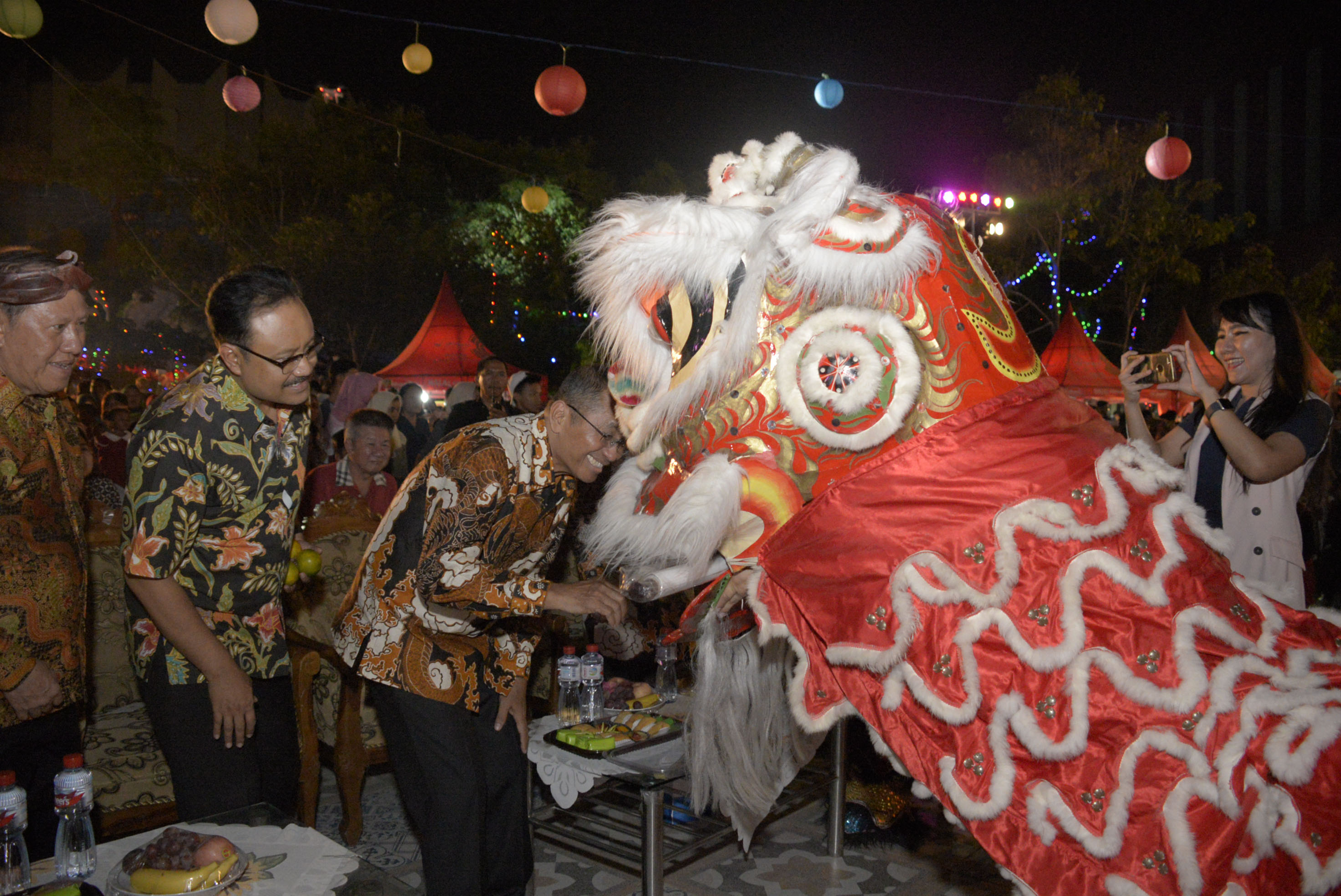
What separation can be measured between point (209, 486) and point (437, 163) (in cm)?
1764

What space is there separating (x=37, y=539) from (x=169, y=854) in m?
0.71

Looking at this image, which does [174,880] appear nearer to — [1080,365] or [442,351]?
[442,351]

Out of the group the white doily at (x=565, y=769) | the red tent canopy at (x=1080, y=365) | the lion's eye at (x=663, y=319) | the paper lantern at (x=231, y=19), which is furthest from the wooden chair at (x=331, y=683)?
the red tent canopy at (x=1080, y=365)

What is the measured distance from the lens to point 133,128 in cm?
1502

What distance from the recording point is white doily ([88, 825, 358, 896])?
1468 millimetres

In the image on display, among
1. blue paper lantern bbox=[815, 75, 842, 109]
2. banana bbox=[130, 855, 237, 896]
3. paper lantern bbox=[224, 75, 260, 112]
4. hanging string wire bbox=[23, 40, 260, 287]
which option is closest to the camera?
banana bbox=[130, 855, 237, 896]

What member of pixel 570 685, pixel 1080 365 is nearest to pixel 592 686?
pixel 570 685

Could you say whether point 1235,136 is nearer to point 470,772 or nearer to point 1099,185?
point 1099,185

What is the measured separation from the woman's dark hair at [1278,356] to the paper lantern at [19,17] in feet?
19.6

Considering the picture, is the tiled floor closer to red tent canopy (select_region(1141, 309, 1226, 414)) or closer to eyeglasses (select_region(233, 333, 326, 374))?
eyeglasses (select_region(233, 333, 326, 374))

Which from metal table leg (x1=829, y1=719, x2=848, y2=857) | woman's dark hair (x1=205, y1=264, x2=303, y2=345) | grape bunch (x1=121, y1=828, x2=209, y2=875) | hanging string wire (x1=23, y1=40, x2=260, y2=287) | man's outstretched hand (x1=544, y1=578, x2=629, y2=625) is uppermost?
hanging string wire (x1=23, y1=40, x2=260, y2=287)

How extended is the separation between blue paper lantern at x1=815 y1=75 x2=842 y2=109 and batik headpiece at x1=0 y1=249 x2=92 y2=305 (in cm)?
592

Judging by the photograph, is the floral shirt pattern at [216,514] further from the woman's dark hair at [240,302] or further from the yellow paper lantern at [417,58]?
the yellow paper lantern at [417,58]

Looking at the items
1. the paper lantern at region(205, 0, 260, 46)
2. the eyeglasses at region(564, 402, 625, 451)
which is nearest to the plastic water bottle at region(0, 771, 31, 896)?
the eyeglasses at region(564, 402, 625, 451)
